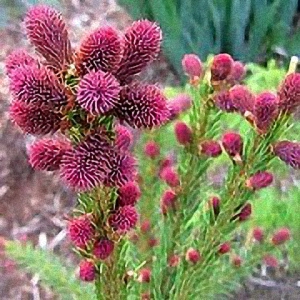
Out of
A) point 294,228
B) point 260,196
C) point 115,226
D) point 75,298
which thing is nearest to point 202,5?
point 260,196

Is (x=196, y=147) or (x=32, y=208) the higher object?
(x=196, y=147)

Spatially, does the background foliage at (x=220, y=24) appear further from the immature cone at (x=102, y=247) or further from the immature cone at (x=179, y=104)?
the immature cone at (x=102, y=247)

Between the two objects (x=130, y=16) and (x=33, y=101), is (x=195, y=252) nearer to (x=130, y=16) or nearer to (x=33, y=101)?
(x=33, y=101)

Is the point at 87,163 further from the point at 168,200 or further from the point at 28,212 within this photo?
the point at 28,212

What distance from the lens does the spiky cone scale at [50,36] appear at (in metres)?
0.56

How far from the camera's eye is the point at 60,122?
0.55 meters

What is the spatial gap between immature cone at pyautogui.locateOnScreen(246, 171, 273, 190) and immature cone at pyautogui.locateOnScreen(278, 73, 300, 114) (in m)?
0.08

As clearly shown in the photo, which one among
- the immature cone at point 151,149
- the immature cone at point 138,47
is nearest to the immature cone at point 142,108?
the immature cone at point 138,47

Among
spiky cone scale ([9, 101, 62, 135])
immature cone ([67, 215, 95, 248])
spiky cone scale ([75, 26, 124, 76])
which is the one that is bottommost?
immature cone ([67, 215, 95, 248])

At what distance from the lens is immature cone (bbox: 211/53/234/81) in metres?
0.71

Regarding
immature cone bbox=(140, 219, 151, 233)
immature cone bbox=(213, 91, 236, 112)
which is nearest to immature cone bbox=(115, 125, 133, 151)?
immature cone bbox=(213, 91, 236, 112)

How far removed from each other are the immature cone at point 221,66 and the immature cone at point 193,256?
20 centimetres

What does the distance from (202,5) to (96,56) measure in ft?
5.25

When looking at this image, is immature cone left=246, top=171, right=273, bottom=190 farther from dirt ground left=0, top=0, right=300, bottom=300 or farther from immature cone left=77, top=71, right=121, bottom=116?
dirt ground left=0, top=0, right=300, bottom=300
